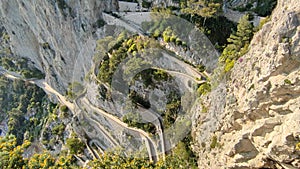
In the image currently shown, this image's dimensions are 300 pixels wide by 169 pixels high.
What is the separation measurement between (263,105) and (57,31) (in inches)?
952

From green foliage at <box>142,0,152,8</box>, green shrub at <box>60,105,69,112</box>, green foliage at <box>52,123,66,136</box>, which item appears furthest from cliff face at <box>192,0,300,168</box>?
green shrub at <box>60,105,69,112</box>

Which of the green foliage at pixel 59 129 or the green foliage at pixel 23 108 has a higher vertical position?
the green foliage at pixel 59 129

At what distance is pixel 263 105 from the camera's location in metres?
11.0

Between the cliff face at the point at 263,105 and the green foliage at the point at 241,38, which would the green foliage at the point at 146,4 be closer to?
the green foliage at the point at 241,38

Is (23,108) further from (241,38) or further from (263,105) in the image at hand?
(263,105)

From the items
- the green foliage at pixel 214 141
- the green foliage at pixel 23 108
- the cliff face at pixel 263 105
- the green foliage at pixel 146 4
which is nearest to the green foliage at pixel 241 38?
the cliff face at pixel 263 105

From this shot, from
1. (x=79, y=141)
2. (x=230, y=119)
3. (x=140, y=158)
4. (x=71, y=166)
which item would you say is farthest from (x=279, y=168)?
(x=79, y=141)

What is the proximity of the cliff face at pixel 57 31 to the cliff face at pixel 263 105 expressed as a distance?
17.5 metres

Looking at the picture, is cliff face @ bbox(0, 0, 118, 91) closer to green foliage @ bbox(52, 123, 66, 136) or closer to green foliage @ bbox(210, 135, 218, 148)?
green foliage @ bbox(52, 123, 66, 136)

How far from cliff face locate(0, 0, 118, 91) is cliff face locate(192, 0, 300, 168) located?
17.5 meters

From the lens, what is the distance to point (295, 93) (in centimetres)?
1000

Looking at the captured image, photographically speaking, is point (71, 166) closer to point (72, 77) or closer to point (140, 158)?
point (140, 158)

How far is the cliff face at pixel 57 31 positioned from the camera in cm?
2809

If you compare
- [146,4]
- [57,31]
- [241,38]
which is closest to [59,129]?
[57,31]
